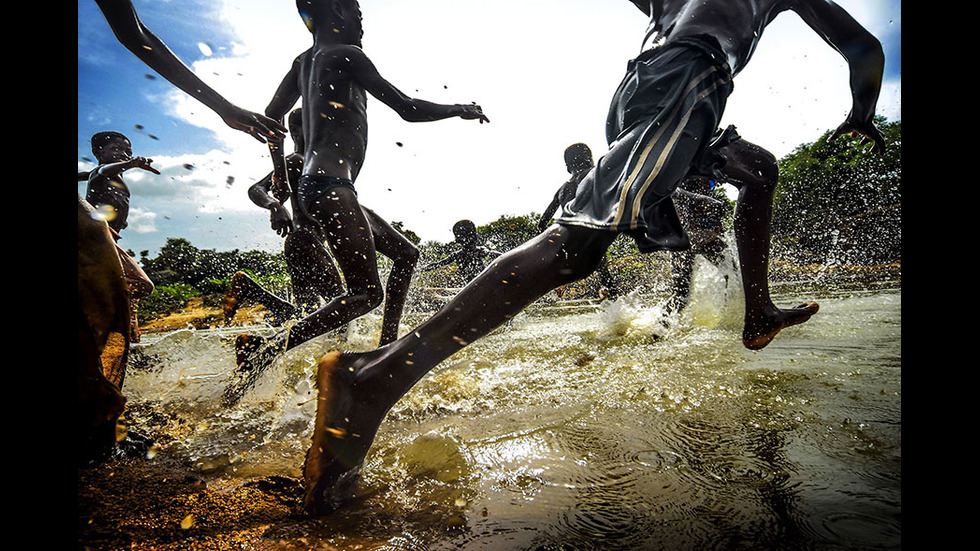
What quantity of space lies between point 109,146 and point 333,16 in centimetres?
368

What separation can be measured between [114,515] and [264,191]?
10.8ft

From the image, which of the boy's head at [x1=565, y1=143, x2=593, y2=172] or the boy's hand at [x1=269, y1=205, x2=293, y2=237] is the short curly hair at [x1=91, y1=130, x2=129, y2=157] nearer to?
the boy's hand at [x1=269, y1=205, x2=293, y2=237]

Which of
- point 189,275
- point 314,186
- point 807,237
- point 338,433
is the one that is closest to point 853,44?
point 338,433

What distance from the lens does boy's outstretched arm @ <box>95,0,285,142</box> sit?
4.67ft

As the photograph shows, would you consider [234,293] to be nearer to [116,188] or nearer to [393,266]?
[393,266]

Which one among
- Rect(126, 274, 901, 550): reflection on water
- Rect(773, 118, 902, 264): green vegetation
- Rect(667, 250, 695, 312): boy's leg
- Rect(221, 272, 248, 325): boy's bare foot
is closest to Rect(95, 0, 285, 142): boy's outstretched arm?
Rect(126, 274, 901, 550): reflection on water

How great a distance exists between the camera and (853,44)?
5.66 ft

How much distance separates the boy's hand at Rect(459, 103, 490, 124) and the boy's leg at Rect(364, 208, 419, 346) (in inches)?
40.3

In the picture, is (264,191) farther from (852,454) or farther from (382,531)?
(852,454)

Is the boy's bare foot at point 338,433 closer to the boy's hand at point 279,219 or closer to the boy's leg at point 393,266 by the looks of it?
the boy's leg at point 393,266

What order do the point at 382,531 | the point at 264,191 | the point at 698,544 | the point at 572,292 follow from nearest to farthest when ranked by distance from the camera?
the point at 698,544, the point at 382,531, the point at 264,191, the point at 572,292

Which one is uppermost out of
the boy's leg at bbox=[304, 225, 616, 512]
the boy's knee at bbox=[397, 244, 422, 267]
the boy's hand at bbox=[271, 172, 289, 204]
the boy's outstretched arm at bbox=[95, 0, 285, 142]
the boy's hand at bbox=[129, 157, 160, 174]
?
the boy's hand at bbox=[129, 157, 160, 174]
